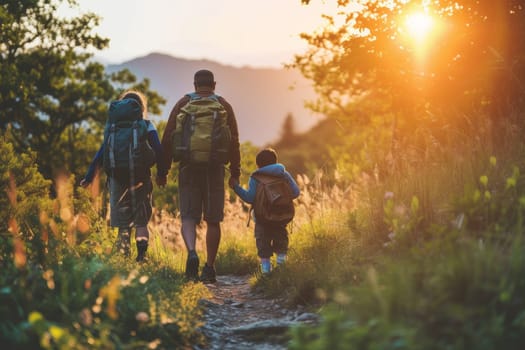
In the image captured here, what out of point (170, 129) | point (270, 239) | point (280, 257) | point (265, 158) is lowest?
point (280, 257)

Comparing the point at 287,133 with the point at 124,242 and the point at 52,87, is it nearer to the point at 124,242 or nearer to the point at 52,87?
the point at 52,87

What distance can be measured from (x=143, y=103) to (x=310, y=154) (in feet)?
243

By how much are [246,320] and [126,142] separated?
236 cm

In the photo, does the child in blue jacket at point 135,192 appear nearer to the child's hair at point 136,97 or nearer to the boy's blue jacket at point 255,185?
the child's hair at point 136,97

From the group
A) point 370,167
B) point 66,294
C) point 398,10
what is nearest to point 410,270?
point 66,294

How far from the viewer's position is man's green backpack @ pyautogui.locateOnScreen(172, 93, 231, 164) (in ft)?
20.0

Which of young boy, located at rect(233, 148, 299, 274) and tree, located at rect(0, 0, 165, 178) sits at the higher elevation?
tree, located at rect(0, 0, 165, 178)

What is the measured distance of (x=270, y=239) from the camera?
6699 mm

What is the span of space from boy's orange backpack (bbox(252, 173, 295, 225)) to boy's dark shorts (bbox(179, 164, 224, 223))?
481 millimetres

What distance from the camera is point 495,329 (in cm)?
269

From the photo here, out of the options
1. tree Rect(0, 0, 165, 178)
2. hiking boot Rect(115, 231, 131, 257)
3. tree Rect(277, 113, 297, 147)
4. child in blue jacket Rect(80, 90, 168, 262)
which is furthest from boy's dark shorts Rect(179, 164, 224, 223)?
tree Rect(277, 113, 297, 147)

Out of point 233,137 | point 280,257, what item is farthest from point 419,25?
point 280,257

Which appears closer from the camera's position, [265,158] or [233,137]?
[233,137]

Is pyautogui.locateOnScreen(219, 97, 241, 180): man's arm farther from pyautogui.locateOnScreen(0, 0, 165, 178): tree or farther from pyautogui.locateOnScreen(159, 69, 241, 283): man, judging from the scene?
pyautogui.locateOnScreen(0, 0, 165, 178): tree
